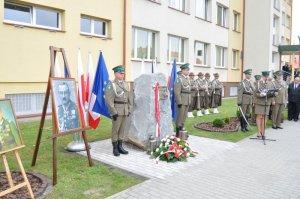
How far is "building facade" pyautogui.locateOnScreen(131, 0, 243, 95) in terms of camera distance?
18.4m

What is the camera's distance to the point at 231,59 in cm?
2916

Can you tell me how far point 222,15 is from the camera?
1105 inches

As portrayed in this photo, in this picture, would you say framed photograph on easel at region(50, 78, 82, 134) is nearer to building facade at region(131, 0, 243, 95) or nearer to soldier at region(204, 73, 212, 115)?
A: soldier at region(204, 73, 212, 115)

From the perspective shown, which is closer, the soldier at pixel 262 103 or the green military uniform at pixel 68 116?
the green military uniform at pixel 68 116

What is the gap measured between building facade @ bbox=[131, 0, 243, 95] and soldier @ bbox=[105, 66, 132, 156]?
9251 millimetres

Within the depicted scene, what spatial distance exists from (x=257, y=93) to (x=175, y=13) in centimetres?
1081

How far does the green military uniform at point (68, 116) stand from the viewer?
6568 mm

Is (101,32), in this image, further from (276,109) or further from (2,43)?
(276,109)

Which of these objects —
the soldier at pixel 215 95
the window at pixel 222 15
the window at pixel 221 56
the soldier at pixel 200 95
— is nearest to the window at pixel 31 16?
the soldier at pixel 200 95

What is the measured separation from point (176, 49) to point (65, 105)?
15.4 meters

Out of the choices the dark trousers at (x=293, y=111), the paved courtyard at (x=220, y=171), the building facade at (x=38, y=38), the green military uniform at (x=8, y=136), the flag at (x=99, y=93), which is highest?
the building facade at (x=38, y=38)

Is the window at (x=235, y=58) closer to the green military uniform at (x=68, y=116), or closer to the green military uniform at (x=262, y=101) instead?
the green military uniform at (x=262, y=101)

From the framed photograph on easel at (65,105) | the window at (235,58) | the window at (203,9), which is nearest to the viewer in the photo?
the framed photograph on easel at (65,105)

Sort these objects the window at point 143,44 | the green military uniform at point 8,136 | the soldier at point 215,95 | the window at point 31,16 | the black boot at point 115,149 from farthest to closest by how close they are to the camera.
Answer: the window at point 143,44 → the soldier at point 215,95 → the window at point 31,16 → the black boot at point 115,149 → the green military uniform at point 8,136
